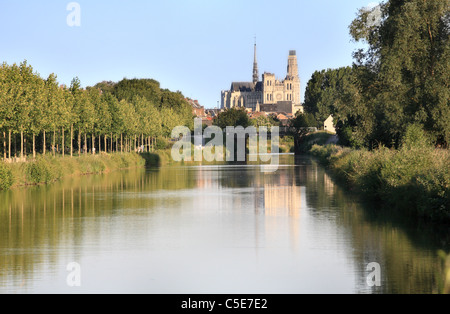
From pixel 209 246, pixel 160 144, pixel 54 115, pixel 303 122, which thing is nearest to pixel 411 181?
pixel 209 246

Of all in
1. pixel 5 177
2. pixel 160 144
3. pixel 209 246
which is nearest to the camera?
pixel 209 246

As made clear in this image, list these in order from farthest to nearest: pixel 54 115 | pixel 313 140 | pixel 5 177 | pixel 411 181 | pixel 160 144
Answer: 1. pixel 313 140
2. pixel 160 144
3. pixel 54 115
4. pixel 5 177
5. pixel 411 181

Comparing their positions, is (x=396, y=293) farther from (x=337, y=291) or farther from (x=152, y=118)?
(x=152, y=118)

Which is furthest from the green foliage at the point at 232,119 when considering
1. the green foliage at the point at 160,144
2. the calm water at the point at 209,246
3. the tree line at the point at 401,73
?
the calm water at the point at 209,246

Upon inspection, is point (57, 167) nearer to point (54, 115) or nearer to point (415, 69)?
point (54, 115)

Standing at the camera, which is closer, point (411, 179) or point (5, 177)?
point (411, 179)

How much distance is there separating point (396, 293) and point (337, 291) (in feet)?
3.91

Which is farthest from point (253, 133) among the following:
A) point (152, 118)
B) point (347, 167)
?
point (347, 167)

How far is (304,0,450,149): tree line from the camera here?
37.8 metres

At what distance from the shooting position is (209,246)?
19.1 meters

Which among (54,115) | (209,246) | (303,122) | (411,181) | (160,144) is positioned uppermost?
(303,122)

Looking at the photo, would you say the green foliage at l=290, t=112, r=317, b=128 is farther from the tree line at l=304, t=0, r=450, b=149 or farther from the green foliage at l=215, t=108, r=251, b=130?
the tree line at l=304, t=0, r=450, b=149

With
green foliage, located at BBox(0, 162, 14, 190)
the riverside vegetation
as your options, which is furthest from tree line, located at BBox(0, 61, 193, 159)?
the riverside vegetation

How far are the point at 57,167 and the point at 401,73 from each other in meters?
26.0
